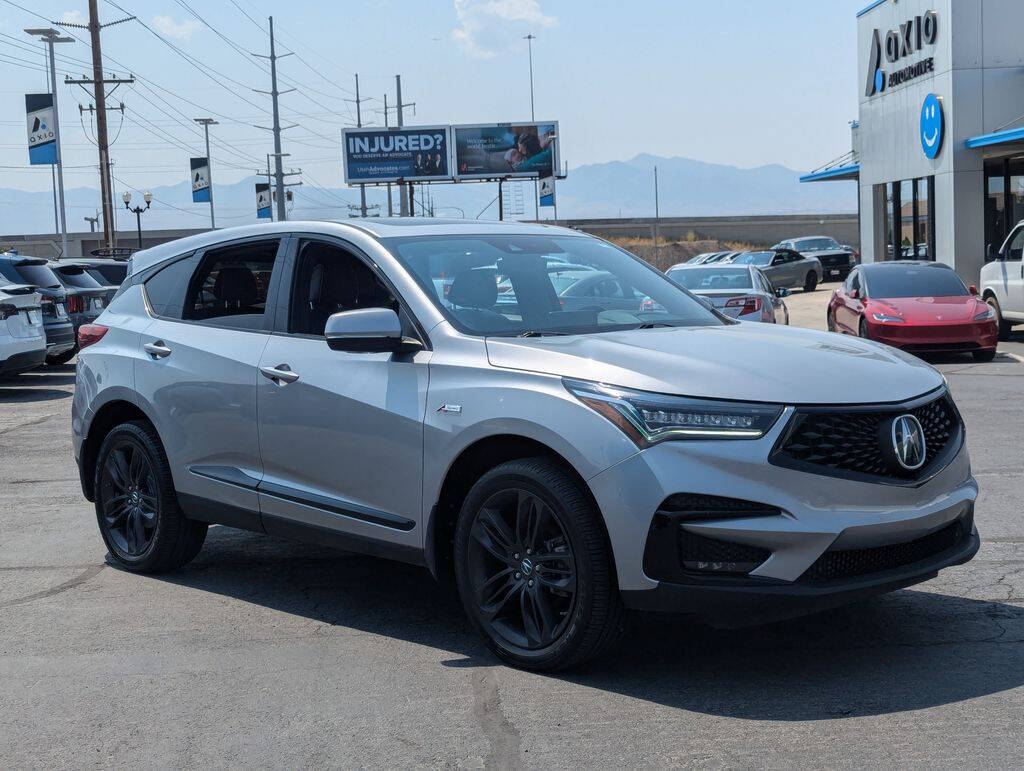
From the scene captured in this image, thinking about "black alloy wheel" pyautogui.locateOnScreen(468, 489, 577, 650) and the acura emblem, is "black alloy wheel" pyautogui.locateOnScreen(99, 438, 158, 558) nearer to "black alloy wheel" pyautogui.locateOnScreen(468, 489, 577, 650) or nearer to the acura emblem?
"black alloy wheel" pyautogui.locateOnScreen(468, 489, 577, 650)

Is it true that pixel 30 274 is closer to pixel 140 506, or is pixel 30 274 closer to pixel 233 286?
pixel 140 506

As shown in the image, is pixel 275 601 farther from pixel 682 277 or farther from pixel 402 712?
pixel 682 277

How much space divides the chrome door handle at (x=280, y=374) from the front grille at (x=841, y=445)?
2329 mm

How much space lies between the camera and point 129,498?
263 inches

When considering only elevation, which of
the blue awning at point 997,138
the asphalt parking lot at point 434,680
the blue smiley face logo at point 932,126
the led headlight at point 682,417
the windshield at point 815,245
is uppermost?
the blue smiley face logo at point 932,126

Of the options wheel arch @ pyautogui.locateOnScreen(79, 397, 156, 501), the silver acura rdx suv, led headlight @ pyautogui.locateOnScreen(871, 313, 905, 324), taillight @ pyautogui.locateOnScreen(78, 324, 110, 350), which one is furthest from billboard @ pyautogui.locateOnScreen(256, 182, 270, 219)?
the silver acura rdx suv

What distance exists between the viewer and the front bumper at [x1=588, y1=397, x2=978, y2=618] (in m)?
4.26

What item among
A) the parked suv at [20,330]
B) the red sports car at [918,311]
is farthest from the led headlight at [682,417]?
the red sports car at [918,311]

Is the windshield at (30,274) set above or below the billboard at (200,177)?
below

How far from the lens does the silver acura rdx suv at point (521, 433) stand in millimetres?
4320

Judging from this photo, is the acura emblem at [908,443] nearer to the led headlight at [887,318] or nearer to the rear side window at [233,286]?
the rear side window at [233,286]

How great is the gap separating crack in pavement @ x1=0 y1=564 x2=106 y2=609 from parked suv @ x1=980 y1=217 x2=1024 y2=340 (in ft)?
50.9

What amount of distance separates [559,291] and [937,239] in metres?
25.6

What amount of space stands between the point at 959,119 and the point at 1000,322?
893 cm
